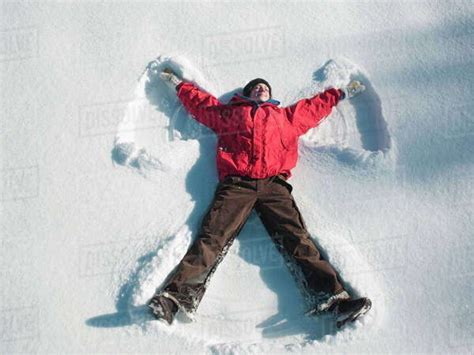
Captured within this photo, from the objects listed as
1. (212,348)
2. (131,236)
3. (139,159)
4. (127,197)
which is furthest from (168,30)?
(212,348)

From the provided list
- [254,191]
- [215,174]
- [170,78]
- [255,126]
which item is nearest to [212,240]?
[254,191]

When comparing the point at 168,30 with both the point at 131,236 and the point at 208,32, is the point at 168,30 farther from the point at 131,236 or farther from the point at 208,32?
the point at 131,236

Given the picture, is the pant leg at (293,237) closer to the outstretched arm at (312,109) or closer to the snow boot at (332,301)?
the snow boot at (332,301)

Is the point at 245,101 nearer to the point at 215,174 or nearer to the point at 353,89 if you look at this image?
the point at 215,174

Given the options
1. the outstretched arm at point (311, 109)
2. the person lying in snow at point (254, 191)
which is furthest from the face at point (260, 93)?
the outstretched arm at point (311, 109)

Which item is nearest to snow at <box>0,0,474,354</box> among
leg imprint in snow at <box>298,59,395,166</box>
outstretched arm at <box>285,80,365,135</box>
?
leg imprint in snow at <box>298,59,395,166</box>

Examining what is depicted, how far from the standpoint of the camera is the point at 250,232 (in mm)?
2791

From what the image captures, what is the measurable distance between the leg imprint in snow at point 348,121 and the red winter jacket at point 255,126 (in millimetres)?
108

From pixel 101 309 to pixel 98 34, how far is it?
67.8 inches

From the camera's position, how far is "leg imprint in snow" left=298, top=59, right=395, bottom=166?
293 cm

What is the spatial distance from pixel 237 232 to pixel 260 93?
812 millimetres

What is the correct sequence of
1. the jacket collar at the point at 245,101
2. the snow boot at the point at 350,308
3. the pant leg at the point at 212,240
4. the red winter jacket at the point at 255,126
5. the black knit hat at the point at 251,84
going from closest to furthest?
the snow boot at the point at 350,308, the pant leg at the point at 212,240, the red winter jacket at the point at 255,126, the jacket collar at the point at 245,101, the black knit hat at the point at 251,84

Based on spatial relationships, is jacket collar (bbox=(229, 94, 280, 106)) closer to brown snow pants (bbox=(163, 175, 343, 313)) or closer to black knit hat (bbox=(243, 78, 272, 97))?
black knit hat (bbox=(243, 78, 272, 97))

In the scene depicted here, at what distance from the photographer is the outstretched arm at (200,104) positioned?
2.87 meters
